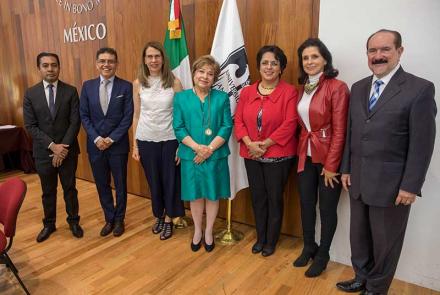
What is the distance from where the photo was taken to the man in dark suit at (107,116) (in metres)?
2.87

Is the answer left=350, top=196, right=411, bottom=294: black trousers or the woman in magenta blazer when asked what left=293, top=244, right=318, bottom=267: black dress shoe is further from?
left=350, top=196, right=411, bottom=294: black trousers

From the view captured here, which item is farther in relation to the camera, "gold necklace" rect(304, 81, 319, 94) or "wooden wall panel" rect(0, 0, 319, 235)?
"wooden wall panel" rect(0, 0, 319, 235)

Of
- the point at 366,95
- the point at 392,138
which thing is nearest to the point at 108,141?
the point at 366,95

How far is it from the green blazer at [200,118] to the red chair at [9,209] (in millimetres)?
1108

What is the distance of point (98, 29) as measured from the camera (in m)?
4.10

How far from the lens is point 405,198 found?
1.85 metres

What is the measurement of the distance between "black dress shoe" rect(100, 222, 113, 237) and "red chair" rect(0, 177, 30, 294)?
0.92m

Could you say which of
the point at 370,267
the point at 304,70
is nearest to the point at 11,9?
the point at 304,70

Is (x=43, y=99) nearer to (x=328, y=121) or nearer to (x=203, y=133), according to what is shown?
(x=203, y=133)

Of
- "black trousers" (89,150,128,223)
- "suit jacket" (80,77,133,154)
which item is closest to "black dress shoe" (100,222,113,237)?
"black trousers" (89,150,128,223)

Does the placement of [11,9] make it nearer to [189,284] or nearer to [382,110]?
[189,284]

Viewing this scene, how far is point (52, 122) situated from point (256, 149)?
1710 mm

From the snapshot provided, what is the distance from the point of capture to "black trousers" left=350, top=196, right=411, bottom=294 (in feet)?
6.50

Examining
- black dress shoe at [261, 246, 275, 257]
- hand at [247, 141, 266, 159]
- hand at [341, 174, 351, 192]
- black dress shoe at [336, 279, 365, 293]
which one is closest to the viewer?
hand at [341, 174, 351, 192]
